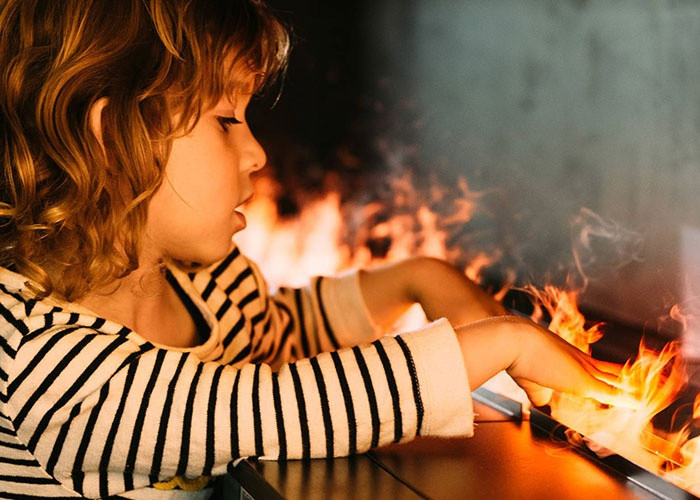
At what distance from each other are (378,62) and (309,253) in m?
0.27

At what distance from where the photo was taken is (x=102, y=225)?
775mm

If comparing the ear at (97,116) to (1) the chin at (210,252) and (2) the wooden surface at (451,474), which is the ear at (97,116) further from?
(2) the wooden surface at (451,474)

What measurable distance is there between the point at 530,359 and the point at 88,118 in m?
0.42

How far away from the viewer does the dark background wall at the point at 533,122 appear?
71 centimetres

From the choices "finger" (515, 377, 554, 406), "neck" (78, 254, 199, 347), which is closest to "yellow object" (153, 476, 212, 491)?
"neck" (78, 254, 199, 347)

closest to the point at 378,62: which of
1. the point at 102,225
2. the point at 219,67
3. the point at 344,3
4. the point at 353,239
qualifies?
the point at 344,3

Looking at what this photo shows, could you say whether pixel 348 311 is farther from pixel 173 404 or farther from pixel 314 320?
pixel 173 404

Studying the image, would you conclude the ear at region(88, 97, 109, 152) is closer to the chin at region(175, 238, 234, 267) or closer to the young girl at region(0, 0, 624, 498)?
the young girl at region(0, 0, 624, 498)

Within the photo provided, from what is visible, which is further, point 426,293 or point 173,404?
point 426,293

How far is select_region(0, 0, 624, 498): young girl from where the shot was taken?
0.65m

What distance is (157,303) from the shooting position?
0.88 m

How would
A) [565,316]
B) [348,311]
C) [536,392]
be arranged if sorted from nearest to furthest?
[536,392], [565,316], [348,311]

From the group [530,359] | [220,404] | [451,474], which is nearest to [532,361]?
[530,359]

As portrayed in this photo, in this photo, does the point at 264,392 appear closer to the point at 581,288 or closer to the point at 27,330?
the point at 27,330
